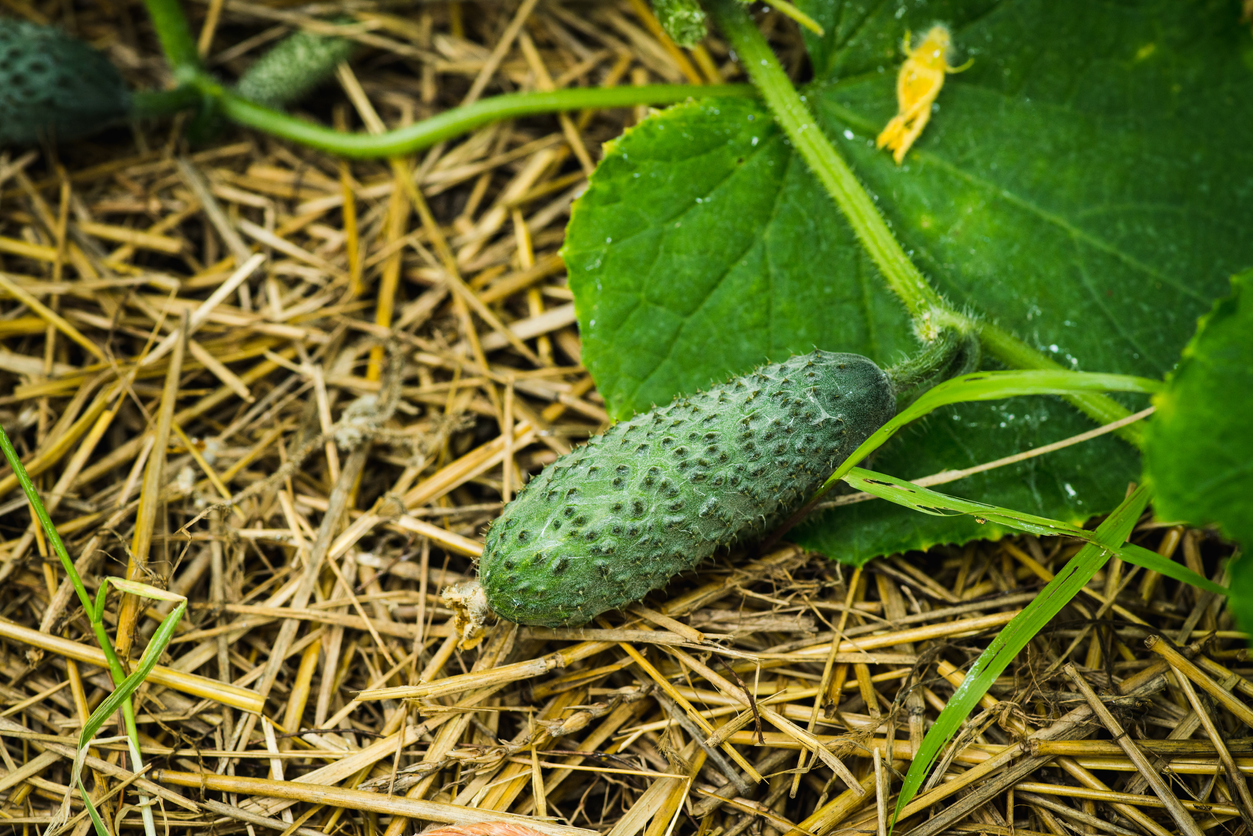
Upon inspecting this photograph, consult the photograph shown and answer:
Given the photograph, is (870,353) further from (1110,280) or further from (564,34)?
(564,34)

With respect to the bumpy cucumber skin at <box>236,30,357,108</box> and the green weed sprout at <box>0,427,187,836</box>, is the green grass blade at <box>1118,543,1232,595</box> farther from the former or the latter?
the bumpy cucumber skin at <box>236,30,357,108</box>

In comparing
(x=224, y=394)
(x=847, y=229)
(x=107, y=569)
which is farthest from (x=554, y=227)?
(x=107, y=569)

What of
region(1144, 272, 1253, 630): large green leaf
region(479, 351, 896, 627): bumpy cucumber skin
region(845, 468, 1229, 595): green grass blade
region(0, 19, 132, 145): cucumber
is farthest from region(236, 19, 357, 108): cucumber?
region(1144, 272, 1253, 630): large green leaf

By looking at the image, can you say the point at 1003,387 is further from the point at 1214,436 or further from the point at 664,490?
the point at 664,490

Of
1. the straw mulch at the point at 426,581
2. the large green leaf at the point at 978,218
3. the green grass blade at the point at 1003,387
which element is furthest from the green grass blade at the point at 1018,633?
the large green leaf at the point at 978,218

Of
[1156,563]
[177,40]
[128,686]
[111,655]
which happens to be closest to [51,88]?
[177,40]

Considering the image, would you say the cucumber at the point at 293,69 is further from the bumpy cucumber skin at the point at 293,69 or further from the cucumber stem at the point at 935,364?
the cucumber stem at the point at 935,364
